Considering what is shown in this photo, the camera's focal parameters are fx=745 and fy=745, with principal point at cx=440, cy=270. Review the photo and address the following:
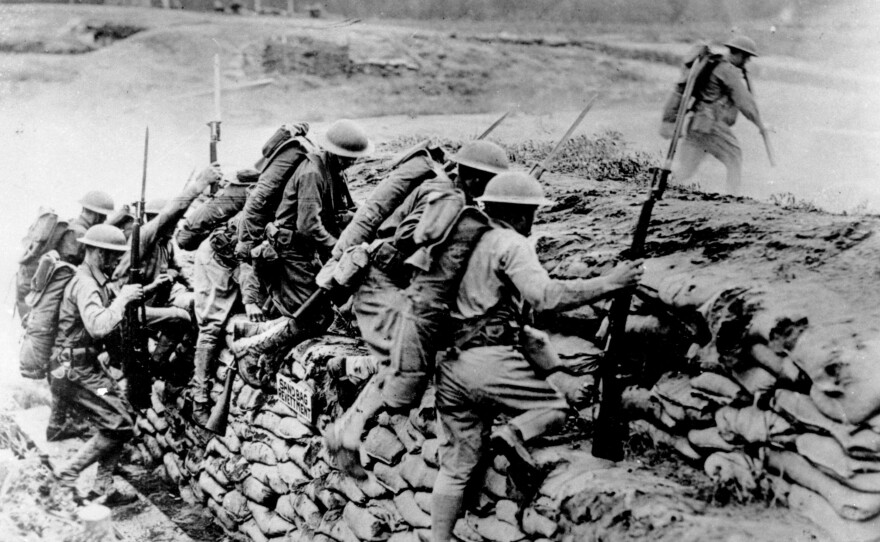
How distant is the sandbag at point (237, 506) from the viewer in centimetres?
607

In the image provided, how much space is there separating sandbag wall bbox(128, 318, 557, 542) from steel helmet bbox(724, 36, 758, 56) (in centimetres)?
296

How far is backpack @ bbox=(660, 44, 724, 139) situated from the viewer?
467 centimetres

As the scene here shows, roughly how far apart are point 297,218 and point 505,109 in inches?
122

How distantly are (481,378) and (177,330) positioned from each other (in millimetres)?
4484

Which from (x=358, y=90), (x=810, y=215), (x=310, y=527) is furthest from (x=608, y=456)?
(x=358, y=90)

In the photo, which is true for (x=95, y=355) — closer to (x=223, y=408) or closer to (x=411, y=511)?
(x=223, y=408)

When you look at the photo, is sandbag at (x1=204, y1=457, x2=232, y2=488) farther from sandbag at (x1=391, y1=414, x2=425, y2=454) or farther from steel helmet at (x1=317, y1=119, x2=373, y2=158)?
steel helmet at (x1=317, y1=119, x2=373, y2=158)

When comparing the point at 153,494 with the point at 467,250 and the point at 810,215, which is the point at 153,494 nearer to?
the point at 467,250

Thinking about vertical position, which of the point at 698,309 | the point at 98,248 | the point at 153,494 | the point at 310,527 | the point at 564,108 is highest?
the point at 564,108

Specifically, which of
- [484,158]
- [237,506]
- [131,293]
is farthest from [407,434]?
[131,293]

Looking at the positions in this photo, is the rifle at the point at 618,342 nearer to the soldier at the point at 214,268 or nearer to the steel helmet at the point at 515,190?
the steel helmet at the point at 515,190

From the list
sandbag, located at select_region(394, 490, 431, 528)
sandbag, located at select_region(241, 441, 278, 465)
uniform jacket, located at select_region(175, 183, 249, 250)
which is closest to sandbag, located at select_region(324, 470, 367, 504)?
sandbag, located at select_region(394, 490, 431, 528)

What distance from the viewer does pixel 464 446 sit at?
368 centimetres

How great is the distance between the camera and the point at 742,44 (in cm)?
484
